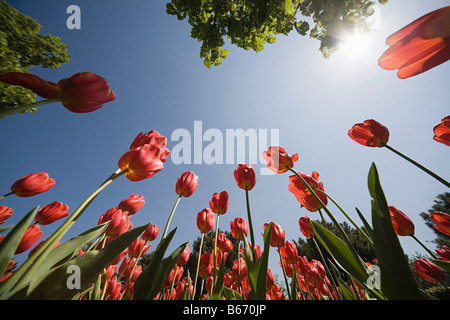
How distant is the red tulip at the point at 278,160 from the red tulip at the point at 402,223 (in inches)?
30.3

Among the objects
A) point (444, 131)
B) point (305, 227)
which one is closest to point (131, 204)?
point (305, 227)

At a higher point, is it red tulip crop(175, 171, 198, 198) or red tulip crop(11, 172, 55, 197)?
red tulip crop(175, 171, 198, 198)

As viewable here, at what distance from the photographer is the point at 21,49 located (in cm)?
590

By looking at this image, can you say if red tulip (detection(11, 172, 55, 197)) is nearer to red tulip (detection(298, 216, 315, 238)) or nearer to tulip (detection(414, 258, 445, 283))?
red tulip (detection(298, 216, 315, 238))

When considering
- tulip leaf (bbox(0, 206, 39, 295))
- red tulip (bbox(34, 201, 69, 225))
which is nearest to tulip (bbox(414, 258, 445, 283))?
tulip leaf (bbox(0, 206, 39, 295))

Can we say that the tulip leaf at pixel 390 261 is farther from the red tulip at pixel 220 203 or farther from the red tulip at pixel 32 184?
the red tulip at pixel 32 184

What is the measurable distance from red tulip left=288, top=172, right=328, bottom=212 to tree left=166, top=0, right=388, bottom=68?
367cm

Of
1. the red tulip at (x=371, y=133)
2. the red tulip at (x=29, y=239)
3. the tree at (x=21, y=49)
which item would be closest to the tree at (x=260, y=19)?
the red tulip at (x=371, y=133)

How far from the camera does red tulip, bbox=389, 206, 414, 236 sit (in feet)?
3.98

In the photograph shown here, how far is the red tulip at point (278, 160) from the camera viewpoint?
1.23 metres
